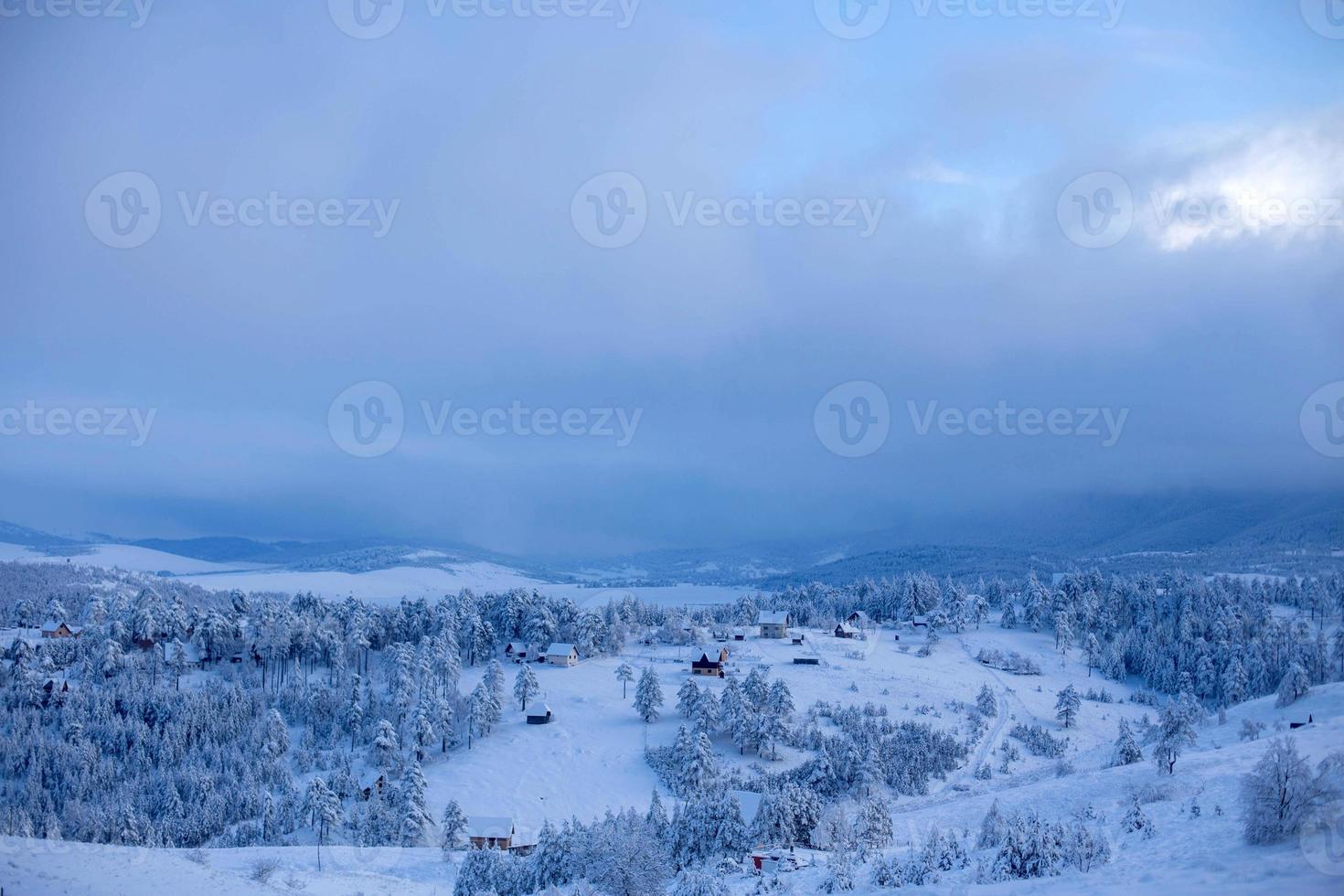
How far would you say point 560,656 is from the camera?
259ft

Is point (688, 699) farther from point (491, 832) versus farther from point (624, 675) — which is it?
point (491, 832)

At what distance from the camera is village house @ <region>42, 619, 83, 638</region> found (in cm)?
7764

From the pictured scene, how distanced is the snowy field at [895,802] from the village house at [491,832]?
210 cm

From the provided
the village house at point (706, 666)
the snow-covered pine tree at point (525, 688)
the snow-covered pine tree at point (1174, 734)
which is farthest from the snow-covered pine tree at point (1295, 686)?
the snow-covered pine tree at point (525, 688)

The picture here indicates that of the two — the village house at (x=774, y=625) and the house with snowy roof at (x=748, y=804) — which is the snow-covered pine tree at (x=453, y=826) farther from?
the village house at (x=774, y=625)

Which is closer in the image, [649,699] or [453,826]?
[453,826]

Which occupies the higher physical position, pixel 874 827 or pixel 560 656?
pixel 560 656

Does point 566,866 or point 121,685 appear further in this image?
point 121,685

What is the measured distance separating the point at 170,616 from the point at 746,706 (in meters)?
55.4

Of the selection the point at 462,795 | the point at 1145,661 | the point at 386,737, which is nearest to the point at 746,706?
the point at 462,795

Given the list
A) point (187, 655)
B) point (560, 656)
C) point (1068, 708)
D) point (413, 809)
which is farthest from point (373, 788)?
point (1068, 708)

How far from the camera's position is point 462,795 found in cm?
5022

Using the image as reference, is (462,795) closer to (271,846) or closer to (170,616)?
(271,846)

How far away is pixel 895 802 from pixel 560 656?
39434mm
